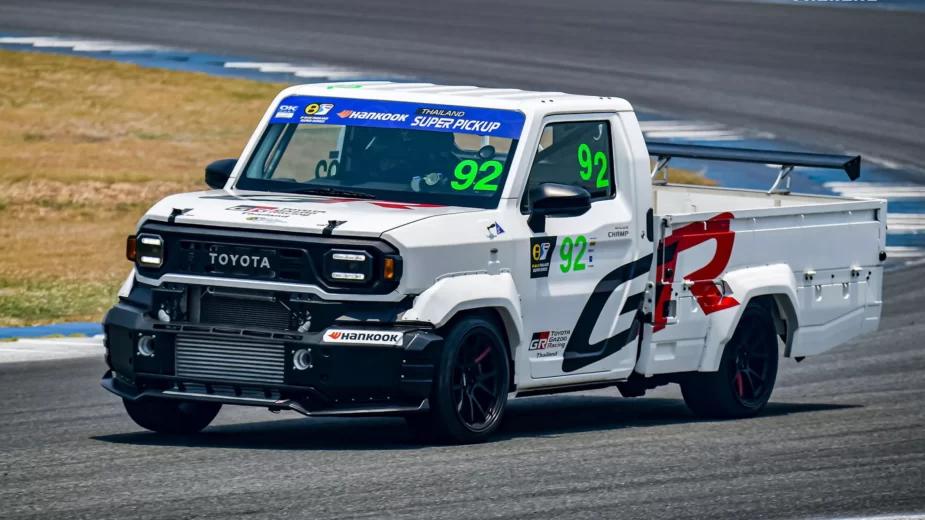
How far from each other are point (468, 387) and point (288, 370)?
102cm

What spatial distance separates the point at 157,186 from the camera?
23.6 m

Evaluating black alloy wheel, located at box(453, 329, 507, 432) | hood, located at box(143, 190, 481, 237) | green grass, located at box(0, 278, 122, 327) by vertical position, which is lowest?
green grass, located at box(0, 278, 122, 327)

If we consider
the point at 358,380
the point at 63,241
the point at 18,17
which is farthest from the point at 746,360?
the point at 18,17

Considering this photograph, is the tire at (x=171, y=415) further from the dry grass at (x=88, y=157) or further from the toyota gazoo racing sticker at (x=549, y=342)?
the dry grass at (x=88, y=157)

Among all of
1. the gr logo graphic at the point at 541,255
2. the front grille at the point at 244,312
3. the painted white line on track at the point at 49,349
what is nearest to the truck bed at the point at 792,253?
the gr logo graphic at the point at 541,255

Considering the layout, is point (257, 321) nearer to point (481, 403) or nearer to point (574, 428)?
point (481, 403)

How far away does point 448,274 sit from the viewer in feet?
30.5

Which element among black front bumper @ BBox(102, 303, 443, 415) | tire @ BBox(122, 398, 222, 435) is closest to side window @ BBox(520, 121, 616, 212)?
black front bumper @ BBox(102, 303, 443, 415)

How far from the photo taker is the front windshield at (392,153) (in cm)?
998

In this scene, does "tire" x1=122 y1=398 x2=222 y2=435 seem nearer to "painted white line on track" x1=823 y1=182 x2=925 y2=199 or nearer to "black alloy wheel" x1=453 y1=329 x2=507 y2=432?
"black alloy wheel" x1=453 y1=329 x2=507 y2=432

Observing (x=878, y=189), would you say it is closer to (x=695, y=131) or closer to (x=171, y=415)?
(x=695, y=131)

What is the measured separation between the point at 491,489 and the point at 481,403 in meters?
1.44

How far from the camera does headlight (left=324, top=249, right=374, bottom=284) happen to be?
29.5 ft

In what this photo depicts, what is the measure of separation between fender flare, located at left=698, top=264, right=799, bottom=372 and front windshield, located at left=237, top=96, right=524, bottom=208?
2.07 meters
